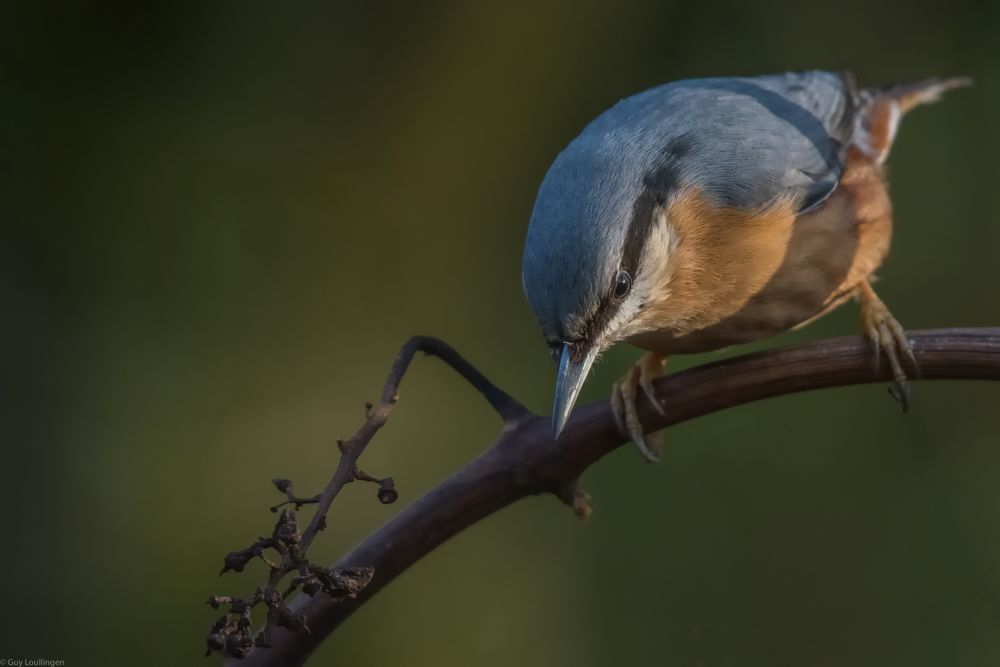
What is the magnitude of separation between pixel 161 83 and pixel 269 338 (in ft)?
3.25

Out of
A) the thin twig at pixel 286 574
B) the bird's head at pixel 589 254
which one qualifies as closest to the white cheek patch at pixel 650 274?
the bird's head at pixel 589 254

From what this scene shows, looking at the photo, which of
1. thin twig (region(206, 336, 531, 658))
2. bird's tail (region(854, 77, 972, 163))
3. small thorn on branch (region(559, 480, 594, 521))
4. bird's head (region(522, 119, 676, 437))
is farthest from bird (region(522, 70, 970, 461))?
thin twig (region(206, 336, 531, 658))

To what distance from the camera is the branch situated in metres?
1.84

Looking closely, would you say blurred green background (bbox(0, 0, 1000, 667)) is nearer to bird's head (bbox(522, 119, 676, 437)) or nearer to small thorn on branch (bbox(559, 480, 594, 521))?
bird's head (bbox(522, 119, 676, 437))

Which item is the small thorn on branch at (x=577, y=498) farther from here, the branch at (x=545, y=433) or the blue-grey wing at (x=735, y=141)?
the blue-grey wing at (x=735, y=141)

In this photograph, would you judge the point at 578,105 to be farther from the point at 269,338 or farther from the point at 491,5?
the point at 269,338

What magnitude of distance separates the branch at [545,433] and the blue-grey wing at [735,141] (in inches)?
24.5

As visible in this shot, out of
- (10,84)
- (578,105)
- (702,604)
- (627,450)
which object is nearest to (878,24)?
(578,105)

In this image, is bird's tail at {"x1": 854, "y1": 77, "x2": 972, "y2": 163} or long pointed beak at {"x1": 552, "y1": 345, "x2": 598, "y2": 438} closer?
long pointed beak at {"x1": 552, "y1": 345, "x2": 598, "y2": 438}

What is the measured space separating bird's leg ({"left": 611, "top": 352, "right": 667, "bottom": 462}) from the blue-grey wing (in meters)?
0.45

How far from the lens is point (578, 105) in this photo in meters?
4.88

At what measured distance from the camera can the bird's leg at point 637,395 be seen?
7.86ft

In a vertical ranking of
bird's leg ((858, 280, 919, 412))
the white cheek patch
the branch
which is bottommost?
bird's leg ((858, 280, 919, 412))

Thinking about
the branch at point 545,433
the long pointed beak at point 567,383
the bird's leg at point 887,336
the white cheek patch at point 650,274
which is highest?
the white cheek patch at point 650,274
